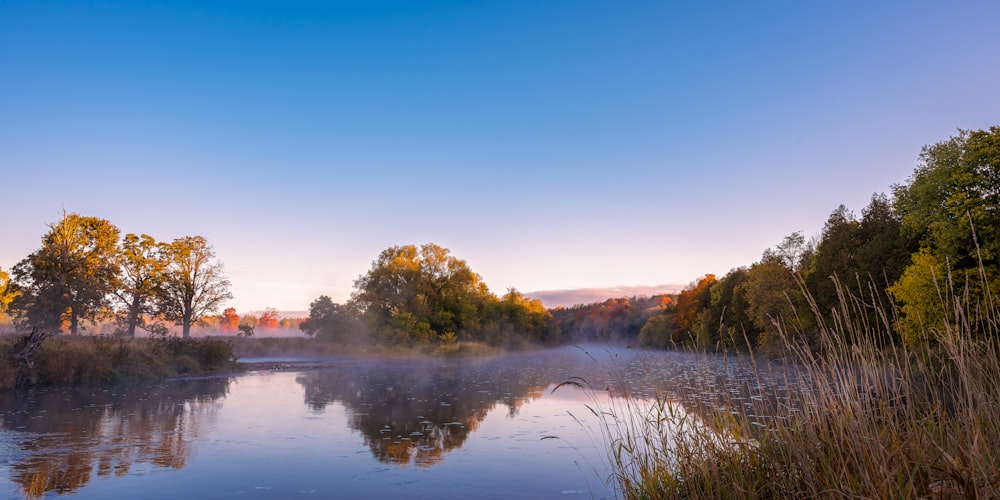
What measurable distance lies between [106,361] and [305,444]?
16.2 m

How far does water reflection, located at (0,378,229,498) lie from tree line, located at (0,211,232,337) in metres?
24.0

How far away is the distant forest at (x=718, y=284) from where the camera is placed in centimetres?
2717

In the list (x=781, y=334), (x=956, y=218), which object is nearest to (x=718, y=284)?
(x=956, y=218)

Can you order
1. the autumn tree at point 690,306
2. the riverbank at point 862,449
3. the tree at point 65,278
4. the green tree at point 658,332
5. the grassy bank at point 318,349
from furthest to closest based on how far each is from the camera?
the green tree at point 658,332
the autumn tree at point 690,306
the grassy bank at point 318,349
the tree at point 65,278
the riverbank at point 862,449

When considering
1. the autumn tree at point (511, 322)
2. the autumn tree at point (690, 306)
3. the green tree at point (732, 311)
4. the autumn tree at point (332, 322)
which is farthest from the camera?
the autumn tree at point (690, 306)

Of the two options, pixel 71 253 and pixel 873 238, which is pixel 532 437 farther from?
pixel 71 253

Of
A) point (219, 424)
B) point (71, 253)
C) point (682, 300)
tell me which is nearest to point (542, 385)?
point (219, 424)

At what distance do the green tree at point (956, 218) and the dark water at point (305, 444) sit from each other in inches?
672

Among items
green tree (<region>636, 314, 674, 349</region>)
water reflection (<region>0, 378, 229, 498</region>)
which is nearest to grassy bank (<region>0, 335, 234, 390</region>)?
water reflection (<region>0, 378, 229, 498</region>)

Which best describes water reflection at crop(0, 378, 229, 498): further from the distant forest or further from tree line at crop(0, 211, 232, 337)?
tree line at crop(0, 211, 232, 337)

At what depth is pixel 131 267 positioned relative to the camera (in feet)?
153

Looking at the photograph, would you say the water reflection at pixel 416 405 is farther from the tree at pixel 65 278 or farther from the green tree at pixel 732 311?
the green tree at pixel 732 311

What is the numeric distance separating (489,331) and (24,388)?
56494mm

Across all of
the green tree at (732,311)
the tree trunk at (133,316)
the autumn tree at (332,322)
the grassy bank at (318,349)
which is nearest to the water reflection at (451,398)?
the grassy bank at (318,349)
